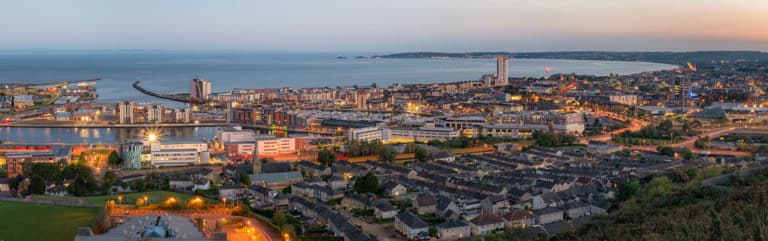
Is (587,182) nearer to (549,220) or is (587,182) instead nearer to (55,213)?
(549,220)

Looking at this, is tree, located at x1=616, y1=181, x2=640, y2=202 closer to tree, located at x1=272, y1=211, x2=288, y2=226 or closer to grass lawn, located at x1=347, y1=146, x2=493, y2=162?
tree, located at x1=272, y1=211, x2=288, y2=226

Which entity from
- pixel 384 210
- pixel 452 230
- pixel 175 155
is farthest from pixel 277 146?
pixel 452 230

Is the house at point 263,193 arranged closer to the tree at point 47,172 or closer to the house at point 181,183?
the house at point 181,183

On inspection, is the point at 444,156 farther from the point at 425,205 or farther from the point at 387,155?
the point at 425,205

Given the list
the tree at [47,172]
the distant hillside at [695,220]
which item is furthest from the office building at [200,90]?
the distant hillside at [695,220]

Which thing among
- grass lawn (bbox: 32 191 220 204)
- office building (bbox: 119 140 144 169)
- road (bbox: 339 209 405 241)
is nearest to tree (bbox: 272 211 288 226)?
road (bbox: 339 209 405 241)

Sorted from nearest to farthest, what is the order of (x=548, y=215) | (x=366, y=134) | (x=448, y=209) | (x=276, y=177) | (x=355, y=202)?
1. (x=548, y=215)
2. (x=448, y=209)
3. (x=355, y=202)
4. (x=276, y=177)
5. (x=366, y=134)
